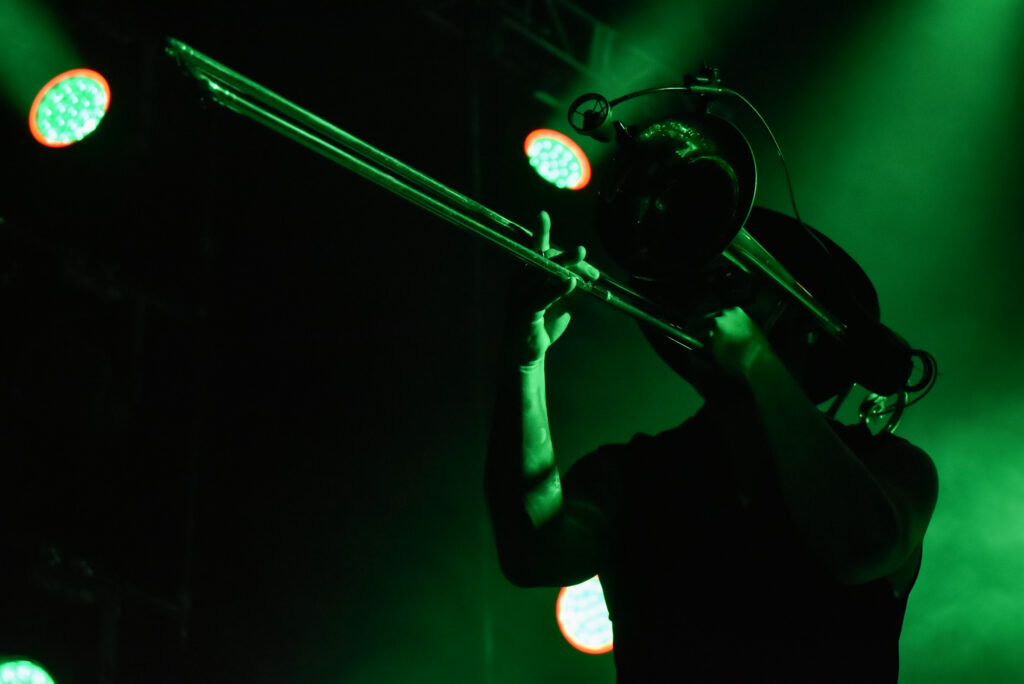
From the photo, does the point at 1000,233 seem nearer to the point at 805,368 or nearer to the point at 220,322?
the point at 805,368

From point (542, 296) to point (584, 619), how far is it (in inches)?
79.2

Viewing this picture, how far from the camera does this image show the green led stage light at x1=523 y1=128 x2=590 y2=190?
4.23m

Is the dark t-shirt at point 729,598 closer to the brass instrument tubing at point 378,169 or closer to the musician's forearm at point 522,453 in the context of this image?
the musician's forearm at point 522,453

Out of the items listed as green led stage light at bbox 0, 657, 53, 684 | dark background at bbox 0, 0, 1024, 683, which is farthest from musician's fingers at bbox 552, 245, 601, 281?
green led stage light at bbox 0, 657, 53, 684

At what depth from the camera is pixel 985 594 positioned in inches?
154

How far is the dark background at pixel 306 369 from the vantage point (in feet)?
Answer: 8.95

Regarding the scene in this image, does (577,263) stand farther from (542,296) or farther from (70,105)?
(70,105)

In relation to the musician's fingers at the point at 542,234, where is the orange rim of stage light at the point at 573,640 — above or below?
below

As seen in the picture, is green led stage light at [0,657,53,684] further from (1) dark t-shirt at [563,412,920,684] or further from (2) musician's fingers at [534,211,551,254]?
(2) musician's fingers at [534,211,551,254]

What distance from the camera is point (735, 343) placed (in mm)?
1852

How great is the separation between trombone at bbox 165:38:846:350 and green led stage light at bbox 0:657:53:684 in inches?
73.5

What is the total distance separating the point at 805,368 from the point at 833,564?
30.1 inches

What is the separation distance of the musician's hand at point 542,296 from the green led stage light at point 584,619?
1741 mm

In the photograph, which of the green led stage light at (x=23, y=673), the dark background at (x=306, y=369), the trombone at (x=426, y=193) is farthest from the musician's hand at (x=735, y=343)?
the green led stage light at (x=23, y=673)
